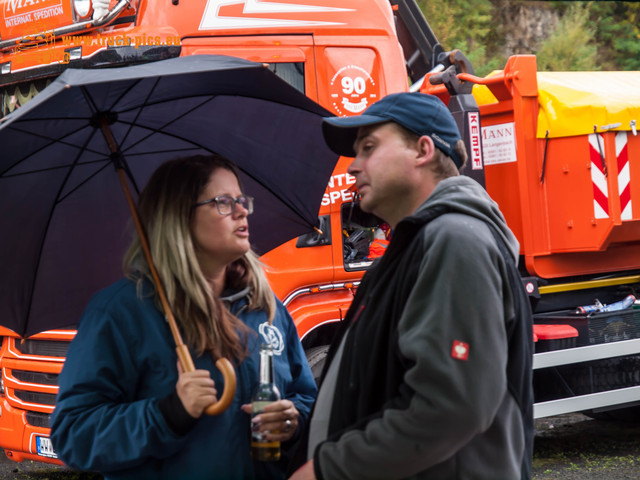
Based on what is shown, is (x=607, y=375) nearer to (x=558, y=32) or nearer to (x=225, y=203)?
(x=225, y=203)

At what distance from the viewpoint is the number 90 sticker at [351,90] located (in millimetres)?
5359

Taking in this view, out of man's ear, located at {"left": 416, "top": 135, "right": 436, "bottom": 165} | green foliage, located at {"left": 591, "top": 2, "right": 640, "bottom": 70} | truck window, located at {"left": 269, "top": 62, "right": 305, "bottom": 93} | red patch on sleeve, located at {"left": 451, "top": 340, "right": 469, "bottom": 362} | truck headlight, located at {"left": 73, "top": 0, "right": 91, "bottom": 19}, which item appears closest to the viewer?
red patch on sleeve, located at {"left": 451, "top": 340, "right": 469, "bottom": 362}

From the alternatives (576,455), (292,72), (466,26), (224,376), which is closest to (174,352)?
(224,376)

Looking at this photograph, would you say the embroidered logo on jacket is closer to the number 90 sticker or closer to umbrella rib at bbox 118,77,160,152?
umbrella rib at bbox 118,77,160,152

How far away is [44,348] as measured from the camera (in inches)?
221

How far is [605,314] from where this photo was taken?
6453 mm

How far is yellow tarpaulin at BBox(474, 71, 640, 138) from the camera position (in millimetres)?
5941

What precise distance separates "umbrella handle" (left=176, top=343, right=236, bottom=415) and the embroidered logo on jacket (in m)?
0.26

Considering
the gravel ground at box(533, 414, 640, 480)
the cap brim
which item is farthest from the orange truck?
the cap brim

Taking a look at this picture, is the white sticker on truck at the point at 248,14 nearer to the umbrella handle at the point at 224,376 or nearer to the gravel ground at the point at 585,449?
the umbrella handle at the point at 224,376

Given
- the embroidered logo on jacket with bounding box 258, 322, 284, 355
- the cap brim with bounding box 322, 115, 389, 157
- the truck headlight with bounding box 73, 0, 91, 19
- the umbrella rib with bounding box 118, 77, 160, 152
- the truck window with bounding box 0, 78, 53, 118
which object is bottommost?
the embroidered logo on jacket with bounding box 258, 322, 284, 355

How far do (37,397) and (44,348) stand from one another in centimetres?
33

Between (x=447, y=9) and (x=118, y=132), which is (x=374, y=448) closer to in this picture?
(x=118, y=132)

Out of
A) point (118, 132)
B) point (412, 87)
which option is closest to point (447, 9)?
point (412, 87)
